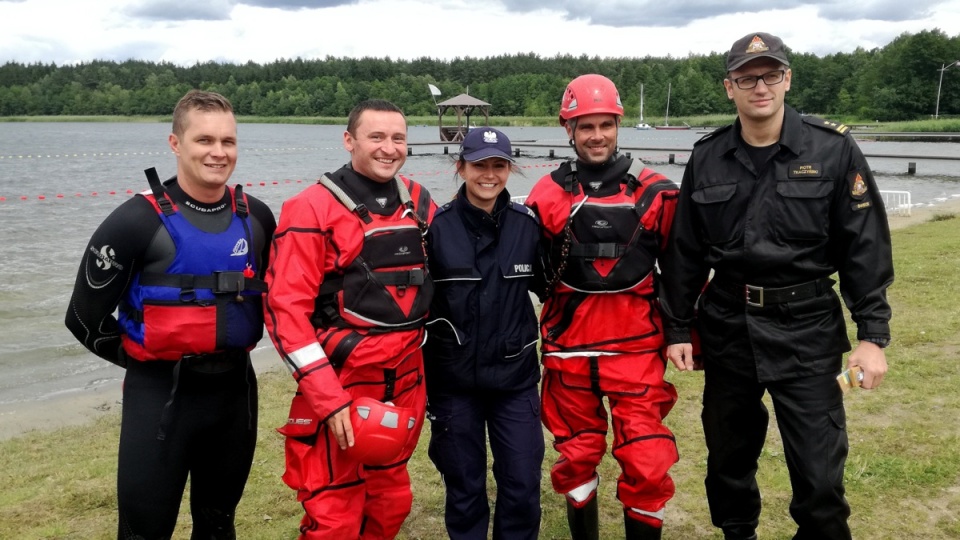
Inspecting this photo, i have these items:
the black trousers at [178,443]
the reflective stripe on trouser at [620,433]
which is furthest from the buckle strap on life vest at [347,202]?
the reflective stripe on trouser at [620,433]

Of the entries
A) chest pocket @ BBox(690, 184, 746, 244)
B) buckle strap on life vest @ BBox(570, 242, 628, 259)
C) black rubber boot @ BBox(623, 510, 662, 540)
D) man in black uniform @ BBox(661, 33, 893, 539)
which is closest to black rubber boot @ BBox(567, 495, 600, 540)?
black rubber boot @ BBox(623, 510, 662, 540)

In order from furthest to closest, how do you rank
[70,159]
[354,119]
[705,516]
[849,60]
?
[849,60]
[70,159]
[705,516]
[354,119]

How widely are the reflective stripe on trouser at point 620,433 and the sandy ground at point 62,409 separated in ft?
16.9

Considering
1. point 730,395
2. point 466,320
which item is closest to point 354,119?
point 466,320

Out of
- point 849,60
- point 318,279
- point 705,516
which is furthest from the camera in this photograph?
point 849,60

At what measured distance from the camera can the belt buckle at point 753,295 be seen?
11.5 ft

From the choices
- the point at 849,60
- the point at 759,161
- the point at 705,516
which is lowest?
the point at 705,516

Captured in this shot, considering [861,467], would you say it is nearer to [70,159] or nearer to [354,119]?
[354,119]

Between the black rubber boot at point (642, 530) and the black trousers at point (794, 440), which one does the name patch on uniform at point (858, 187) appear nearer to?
the black trousers at point (794, 440)

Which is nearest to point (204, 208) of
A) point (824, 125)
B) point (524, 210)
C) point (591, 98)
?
point (524, 210)

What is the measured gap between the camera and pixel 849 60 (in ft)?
384

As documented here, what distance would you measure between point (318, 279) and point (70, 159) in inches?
2130

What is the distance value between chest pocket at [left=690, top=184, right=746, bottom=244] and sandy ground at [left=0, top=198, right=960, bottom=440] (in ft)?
19.7

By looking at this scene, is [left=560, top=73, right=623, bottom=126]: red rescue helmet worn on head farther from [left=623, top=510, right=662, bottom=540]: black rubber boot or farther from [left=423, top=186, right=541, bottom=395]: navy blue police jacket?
[left=623, top=510, right=662, bottom=540]: black rubber boot
